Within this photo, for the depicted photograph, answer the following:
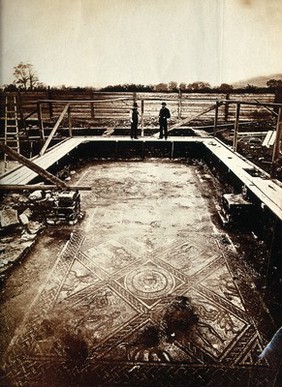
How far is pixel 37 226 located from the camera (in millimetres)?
4281

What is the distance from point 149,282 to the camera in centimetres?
314

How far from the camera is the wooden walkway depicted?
403cm

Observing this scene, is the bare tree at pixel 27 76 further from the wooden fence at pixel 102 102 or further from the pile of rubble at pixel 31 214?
the pile of rubble at pixel 31 214

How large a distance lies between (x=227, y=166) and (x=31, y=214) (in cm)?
375

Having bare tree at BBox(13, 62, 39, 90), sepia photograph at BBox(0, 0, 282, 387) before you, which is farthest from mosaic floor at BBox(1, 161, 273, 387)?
bare tree at BBox(13, 62, 39, 90)

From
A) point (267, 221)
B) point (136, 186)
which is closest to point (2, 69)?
point (267, 221)

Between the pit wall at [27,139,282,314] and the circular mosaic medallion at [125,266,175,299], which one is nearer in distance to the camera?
the circular mosaic medallion at [125,266,175,299]

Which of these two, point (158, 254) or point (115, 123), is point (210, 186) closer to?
point (158, 254)

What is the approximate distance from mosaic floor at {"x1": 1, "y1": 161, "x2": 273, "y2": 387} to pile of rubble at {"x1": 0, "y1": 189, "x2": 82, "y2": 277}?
350 mm

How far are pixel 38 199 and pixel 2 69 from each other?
2.69 meters

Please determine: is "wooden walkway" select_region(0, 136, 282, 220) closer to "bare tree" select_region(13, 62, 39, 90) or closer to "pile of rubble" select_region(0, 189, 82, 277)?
"pile of rubble" select_region(0, 189, 82, 277)

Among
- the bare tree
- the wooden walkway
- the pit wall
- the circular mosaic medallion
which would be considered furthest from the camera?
the bare tree

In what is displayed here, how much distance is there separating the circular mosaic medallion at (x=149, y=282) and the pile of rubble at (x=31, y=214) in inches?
57.5

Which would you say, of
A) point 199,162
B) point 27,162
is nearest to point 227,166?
point 199,162
